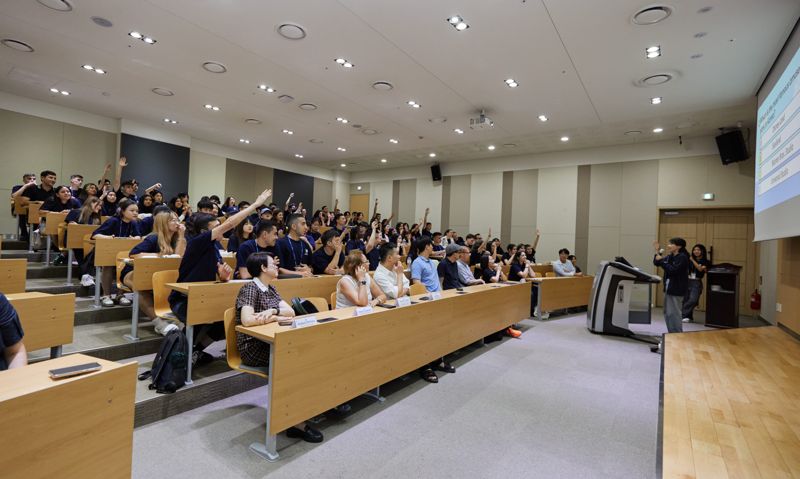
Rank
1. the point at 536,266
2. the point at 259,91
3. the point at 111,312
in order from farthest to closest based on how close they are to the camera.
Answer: the point at 536,266, the point at 259,91, the point at 111,312

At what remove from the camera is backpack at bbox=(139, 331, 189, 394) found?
2.83 metres

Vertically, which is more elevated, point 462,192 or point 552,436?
point 462,192

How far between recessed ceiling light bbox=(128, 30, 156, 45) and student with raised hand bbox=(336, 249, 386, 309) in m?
4.12

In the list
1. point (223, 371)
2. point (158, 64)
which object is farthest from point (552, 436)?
point (158, 64)

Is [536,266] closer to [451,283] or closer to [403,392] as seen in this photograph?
[451,283]

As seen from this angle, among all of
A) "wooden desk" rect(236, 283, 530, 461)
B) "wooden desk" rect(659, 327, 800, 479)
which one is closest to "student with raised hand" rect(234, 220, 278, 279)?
"wooden desk" rect(236, 283, 530, 461)

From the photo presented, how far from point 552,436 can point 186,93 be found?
7.60 meters

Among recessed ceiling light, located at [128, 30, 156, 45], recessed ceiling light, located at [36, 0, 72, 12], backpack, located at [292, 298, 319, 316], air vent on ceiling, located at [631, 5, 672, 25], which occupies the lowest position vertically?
backpack, located at [292, 298, 319, 316]

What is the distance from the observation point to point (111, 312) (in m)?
4.07

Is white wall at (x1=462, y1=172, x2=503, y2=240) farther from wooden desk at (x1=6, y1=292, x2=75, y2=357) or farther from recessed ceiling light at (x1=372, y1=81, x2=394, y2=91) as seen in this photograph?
wooden desk at (x1=6, y1=292, x2=75, y2=357)

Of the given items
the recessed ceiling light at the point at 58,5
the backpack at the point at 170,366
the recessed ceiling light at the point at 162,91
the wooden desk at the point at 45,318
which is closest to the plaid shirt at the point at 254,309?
the backpack at the point at 170,366

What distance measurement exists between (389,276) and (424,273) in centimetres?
94

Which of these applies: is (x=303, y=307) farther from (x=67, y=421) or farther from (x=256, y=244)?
(x=67, y=421)

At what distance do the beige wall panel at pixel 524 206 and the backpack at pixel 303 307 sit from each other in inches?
343
